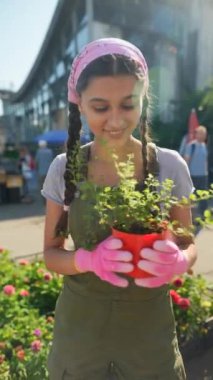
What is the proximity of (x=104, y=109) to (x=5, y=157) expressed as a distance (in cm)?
1023

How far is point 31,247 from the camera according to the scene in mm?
5672

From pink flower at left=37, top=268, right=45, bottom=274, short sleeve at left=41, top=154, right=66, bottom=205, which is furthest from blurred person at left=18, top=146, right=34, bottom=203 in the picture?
short sleeve at left=41, top=154, right=66, bottom=205

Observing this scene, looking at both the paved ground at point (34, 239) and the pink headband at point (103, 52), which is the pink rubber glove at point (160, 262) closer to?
the pink headband at point (103, 52)

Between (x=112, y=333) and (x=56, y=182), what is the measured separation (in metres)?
0.51

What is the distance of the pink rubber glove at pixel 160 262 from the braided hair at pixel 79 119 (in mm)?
344

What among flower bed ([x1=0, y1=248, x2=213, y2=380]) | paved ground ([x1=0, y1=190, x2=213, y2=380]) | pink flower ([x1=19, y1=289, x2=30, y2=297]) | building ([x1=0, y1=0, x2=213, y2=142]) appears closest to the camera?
flower bed ([x1=0, y1=248, x2=213, y2=380])

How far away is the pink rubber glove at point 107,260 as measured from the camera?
3.49ft

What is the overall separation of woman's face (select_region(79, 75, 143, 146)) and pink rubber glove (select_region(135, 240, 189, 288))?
0.38m

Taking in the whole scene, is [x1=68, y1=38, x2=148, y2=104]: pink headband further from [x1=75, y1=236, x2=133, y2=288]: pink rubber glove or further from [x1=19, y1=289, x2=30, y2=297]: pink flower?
[x1=19, y1=289, x2=30, y2=297]: pink flower

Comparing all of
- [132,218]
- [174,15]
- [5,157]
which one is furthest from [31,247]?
[174,15]

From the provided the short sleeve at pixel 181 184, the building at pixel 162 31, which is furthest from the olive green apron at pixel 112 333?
the building at pixel 162 31

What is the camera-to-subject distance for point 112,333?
51.6 inches

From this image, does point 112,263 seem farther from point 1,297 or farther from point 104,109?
point 1,297

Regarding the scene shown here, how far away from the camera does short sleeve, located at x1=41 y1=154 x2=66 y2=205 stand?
1.39 meters
